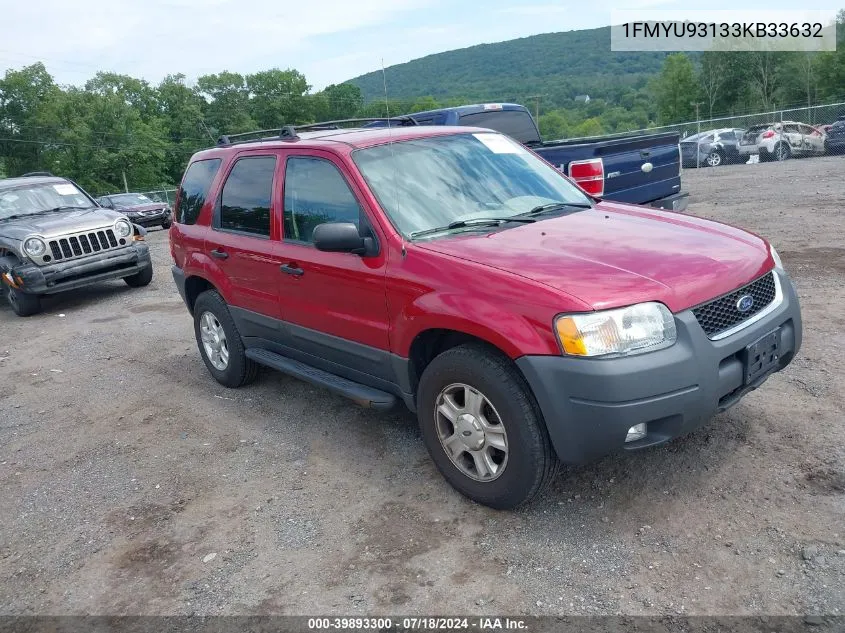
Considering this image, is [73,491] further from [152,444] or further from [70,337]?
[70,337]

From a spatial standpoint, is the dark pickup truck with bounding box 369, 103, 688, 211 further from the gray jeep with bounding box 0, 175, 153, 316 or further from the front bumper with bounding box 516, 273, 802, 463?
the gray jeep with bounding box 0, 175, 153, 316

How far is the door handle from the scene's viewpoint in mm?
4371

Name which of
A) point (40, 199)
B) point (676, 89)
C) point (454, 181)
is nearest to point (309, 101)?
point (676, 89)

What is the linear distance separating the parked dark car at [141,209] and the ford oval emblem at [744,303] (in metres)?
20.3

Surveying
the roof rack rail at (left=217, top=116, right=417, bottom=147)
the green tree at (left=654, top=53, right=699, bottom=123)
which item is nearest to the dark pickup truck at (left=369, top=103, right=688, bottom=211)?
the roof rack rail at (left=217, top=116, right=417, bottom=147)

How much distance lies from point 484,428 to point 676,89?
75.8 metres

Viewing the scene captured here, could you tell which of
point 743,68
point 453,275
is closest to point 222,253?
point 453,275

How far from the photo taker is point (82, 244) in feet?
32.0

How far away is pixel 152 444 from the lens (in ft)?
16.1

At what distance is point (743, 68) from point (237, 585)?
70.9m

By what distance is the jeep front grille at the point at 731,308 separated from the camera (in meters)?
3.21

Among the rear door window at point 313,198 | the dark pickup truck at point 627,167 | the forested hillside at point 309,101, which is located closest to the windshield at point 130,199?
the dark pickup truck at point 627,167

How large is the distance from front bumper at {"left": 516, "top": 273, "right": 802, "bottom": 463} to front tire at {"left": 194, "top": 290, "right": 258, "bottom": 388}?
2969 millimetres

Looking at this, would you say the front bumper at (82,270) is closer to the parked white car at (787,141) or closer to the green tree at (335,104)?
the parked white car at (787,141)
